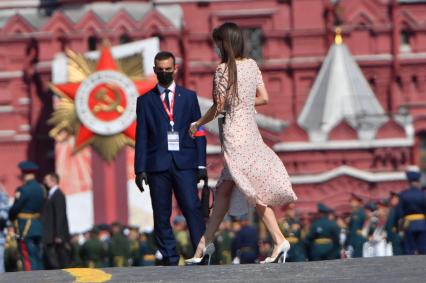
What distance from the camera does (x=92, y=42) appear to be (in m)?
40.3

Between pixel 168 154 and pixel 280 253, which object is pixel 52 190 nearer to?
pixel 168 154

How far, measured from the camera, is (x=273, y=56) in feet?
138

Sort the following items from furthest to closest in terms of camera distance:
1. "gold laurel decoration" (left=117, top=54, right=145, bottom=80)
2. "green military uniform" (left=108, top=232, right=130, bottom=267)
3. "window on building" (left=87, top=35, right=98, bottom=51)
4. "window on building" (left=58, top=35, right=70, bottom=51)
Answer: "window on building" (left=87, top=35, right=98, bottom=51)
"window on building" (left=58, top=35, right=70, bottom=51)
"gold laurel decoration" (left=117, top=54, right=145, bottom=80)
"green military uniform" (left=108, top=232, right=130, bottom=267)

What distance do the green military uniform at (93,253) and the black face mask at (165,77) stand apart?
48.2 feet

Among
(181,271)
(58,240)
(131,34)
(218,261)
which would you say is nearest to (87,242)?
(218,261)

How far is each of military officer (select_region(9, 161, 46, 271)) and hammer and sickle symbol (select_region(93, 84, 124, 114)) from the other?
60.5ft

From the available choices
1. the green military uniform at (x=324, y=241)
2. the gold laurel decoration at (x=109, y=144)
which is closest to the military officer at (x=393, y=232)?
the green military uniform at (x=324, y=241)

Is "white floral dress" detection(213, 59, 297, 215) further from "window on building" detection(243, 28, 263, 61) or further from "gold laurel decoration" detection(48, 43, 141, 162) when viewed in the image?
"window on building" detection(243, 28, 263, 61)

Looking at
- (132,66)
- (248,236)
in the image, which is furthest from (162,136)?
(132,66)

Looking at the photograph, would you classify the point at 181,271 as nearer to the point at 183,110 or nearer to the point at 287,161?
the point at 183,110

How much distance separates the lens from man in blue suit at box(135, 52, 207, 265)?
12609mm

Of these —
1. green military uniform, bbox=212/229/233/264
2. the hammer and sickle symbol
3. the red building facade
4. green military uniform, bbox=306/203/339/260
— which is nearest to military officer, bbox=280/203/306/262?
green military uniform, bbox=306/203/339/260

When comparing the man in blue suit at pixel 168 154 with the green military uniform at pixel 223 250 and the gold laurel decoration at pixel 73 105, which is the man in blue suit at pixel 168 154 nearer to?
the green military uniform at pixel 223 250

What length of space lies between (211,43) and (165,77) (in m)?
29.4
